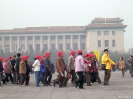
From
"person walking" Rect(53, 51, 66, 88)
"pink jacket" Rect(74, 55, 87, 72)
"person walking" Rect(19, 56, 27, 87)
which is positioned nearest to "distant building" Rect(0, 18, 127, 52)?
"person walking" Rect(19, 56, 27, 87)

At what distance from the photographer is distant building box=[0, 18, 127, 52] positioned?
87.1m

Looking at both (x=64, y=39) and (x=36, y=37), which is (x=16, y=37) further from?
(x=64, y=39)

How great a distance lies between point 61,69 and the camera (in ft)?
47.1

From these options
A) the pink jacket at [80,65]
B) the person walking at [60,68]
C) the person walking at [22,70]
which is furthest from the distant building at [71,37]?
the pink jacket at [80,65]

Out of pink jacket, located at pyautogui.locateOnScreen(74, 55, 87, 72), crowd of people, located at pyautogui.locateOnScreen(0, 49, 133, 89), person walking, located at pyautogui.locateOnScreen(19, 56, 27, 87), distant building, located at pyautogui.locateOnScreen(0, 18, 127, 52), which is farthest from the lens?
distant building, located at pyautogui.locateOnScreen(0, 18, 127, 52)

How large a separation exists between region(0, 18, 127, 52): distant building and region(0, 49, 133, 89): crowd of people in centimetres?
6912

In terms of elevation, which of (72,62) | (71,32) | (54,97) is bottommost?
(54,97)

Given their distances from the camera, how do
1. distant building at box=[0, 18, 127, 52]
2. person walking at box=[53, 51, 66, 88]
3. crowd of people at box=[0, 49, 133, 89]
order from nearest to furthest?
1. crowd of people at box=[0, 49, 133, 89]
2. person walking at box=[53, 51, 66, 88]
3. distant building at box=[0, 18, 127, 52]

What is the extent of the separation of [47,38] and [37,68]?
271ft

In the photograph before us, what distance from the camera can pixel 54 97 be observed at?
34.0 feet

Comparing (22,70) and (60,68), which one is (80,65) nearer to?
(60,68)

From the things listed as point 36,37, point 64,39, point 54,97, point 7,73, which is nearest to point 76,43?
point 64,39

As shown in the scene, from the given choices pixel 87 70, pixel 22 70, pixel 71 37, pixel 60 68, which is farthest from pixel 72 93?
pixel 71 37

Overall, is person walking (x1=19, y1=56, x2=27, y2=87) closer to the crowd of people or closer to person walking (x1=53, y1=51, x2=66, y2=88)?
the crowd of people
